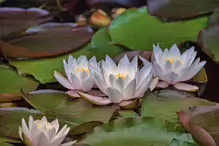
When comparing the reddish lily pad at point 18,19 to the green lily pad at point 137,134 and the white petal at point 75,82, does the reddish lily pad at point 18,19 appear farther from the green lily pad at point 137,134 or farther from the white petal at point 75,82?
the green lily pad at point 137,134

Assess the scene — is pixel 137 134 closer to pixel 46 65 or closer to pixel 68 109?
pixel 68 109

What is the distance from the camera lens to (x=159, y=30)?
1234 millimetres

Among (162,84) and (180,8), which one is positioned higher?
(180,8)

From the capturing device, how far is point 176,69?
0.98 m

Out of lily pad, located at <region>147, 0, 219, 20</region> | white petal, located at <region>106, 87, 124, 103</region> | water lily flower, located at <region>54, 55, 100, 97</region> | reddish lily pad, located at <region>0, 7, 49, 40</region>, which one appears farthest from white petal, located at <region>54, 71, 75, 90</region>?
lily pad, located at <region>147, 0, 219, 20</region>

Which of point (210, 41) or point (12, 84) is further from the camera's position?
point (210, 41)

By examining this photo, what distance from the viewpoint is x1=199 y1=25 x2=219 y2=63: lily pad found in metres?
1.10

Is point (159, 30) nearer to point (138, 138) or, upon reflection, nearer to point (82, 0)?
point (82, 0)

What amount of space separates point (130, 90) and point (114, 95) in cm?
3

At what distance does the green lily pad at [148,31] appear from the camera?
3.88 ft

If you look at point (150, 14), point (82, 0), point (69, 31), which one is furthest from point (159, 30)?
point (82, 0)

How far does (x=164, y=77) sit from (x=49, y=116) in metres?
0.27

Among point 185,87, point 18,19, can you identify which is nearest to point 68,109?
point 185,87

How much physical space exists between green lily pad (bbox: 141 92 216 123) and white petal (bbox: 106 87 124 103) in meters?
0.05
